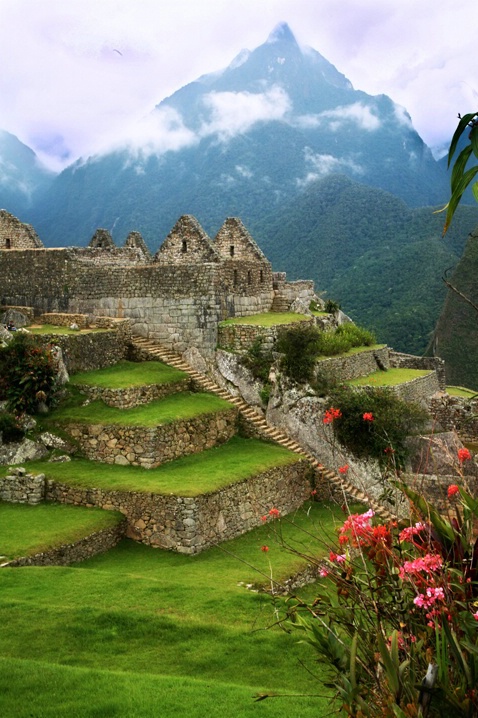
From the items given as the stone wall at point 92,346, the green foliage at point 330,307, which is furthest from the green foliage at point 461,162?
the green foliage at point 330,307

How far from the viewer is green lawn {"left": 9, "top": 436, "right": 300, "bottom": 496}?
15.0 metres

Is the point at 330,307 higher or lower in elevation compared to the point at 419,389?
higher

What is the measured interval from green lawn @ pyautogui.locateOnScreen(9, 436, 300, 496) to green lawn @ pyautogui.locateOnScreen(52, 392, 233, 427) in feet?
2.95

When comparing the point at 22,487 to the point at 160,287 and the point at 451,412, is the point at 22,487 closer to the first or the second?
the point at 160,287

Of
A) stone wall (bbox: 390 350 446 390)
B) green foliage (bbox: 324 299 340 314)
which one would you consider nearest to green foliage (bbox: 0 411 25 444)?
green foliage (bbox: 324 299 340 314)

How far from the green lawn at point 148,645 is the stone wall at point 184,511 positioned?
846 millimetres

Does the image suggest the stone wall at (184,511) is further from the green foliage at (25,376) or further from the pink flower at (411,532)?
the pink flower at (411,532)

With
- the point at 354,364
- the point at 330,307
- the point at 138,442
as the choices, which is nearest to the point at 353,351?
the point at 354,364

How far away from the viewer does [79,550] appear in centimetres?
1367

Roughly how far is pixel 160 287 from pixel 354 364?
5.84m

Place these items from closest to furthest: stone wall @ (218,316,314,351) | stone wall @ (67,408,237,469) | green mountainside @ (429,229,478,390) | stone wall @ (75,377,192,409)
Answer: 1. stone wall @ (67,408,237,469)
2. stone wall @ (75,377,192,409)
3. stone wall @ (218,316,314,351)
4. green mountainside @ (429,229,478,390)

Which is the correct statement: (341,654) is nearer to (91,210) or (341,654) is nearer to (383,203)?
(91,210)

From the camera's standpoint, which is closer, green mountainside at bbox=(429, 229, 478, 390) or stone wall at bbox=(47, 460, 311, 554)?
stone wall at bbox=(47, 460, 311, 554)

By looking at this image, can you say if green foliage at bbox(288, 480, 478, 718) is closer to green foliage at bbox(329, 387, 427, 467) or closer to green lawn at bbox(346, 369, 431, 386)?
green foliage at bbox(329, 387, 427, 467)
